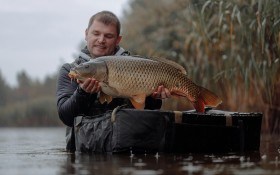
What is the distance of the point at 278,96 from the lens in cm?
729

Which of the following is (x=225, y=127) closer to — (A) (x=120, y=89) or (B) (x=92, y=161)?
(A) (x=120, y=89)

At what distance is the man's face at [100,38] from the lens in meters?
4.89

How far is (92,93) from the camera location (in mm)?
4508

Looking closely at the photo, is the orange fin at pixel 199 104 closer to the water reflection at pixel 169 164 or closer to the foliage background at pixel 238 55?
the water reflection at pixel 169 164

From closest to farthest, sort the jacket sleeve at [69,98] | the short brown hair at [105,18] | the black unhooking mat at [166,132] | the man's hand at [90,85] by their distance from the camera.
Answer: the black unhooking mat at [166,132] < the man's hand at [90,85] < the jacket sleeve at [69,98] < the short brown hair at [105,18]

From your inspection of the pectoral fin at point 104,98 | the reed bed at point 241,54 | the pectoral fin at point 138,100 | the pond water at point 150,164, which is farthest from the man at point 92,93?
the reed bed at point 241,54

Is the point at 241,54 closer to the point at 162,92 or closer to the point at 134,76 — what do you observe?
the point at 162,92

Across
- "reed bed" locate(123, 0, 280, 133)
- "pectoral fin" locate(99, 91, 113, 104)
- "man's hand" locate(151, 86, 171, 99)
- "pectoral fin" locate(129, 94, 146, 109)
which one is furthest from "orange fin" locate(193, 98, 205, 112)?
"reed bed" locate(123, 0, 280, 133)

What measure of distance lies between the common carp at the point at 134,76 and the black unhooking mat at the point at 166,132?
15cm

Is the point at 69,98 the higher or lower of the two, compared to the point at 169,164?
higher

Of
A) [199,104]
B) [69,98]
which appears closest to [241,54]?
[199,104]

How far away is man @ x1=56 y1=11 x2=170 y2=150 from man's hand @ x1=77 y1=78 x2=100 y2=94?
17 centimetres

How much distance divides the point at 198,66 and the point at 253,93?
1487 mm

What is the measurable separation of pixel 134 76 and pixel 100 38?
2.49 feet
